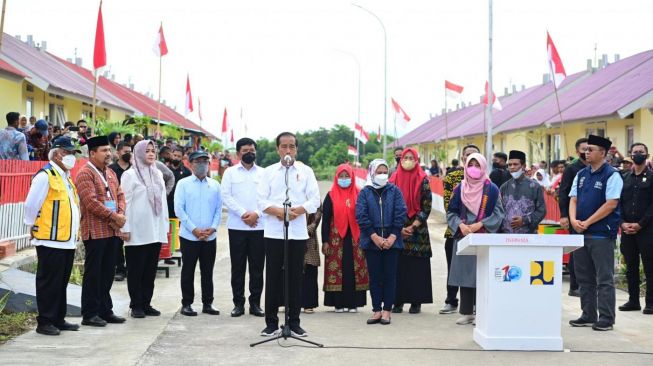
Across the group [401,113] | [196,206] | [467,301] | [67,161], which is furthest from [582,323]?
[401,113]

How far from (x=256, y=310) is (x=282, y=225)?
183cm

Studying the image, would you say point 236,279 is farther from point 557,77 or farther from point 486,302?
point 557,77

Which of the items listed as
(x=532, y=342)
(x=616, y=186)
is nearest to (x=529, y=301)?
(x=532, y=342)

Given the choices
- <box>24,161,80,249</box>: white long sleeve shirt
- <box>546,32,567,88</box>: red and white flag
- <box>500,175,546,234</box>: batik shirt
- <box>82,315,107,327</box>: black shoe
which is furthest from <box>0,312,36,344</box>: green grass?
<box>546,32,567,88</box>: red and white flag

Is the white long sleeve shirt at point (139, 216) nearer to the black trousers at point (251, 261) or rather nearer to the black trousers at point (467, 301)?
the black trousers at point (251, 261)

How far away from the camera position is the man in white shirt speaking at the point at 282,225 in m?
9.44

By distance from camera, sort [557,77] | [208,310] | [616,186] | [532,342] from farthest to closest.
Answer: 1. [557,77]
2. [208,310]
3. [616,186]
4. [532,342]

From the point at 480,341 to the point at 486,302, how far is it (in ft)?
1.39

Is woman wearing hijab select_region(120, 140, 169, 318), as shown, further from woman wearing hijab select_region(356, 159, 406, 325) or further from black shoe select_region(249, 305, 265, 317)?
woman wearing hijab select_region(356, 159, 406, 325)

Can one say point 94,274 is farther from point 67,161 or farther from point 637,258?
point 637,258

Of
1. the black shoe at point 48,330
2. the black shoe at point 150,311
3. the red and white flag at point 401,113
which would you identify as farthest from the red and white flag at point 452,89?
the black shoe at point 48,330

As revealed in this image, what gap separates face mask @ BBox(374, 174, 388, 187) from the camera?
10.5 m

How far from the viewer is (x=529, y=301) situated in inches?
349

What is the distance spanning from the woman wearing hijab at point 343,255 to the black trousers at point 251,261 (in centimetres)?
90
